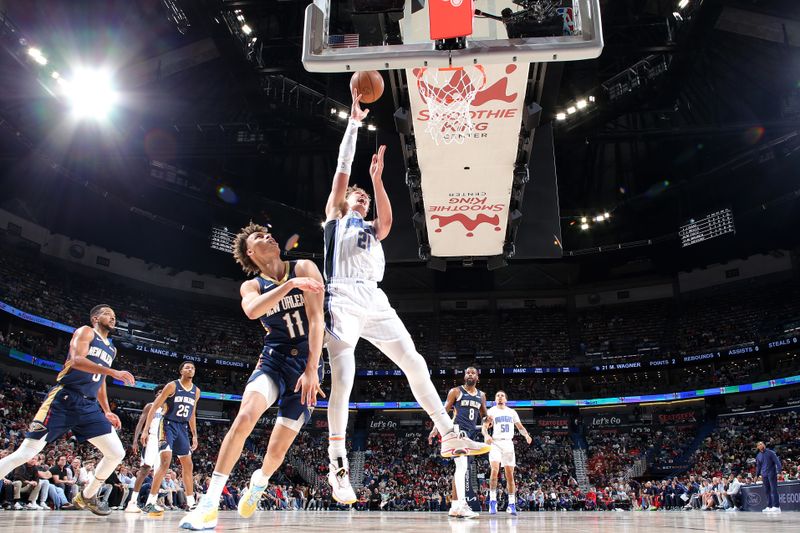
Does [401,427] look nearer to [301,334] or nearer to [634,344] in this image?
[634,344]

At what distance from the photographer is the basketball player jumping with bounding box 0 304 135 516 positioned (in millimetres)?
6195

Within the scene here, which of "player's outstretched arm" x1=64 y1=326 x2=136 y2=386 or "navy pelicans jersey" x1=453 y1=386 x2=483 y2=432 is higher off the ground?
"player's outstretched arm" x1=64 y1=326 x2=136 y2=386

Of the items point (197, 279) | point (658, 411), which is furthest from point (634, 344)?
point (197, 279)

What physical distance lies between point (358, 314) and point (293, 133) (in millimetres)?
19558

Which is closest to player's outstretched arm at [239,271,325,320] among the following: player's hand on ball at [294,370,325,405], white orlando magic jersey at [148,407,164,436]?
player's hand on ball at [294,370,325,405]

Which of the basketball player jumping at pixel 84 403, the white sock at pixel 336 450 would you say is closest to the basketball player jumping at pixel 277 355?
the white sock at pixel 336 450

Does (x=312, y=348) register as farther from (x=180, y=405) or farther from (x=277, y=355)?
(x=180, y=405)

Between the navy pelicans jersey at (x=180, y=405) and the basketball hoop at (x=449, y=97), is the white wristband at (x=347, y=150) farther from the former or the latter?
the navy pelicans jersey at (x=180, y=405)

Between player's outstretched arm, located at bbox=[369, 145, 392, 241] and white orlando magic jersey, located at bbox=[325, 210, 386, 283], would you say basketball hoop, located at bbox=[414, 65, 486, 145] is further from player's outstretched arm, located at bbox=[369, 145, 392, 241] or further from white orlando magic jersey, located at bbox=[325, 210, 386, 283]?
white orlando magic jersey, located at bbox=[325, 210, 386, 283]

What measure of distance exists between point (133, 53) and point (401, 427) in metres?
23.2

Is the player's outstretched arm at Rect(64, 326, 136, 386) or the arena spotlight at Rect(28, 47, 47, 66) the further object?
the arena spotlight at Rect(28, 47, 47, 66)

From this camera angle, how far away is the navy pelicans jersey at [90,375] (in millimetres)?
6453

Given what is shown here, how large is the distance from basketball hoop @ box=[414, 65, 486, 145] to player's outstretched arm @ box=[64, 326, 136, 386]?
5.73 meters

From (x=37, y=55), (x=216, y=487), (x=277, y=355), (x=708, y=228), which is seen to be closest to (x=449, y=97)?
(x=277, y=355)
